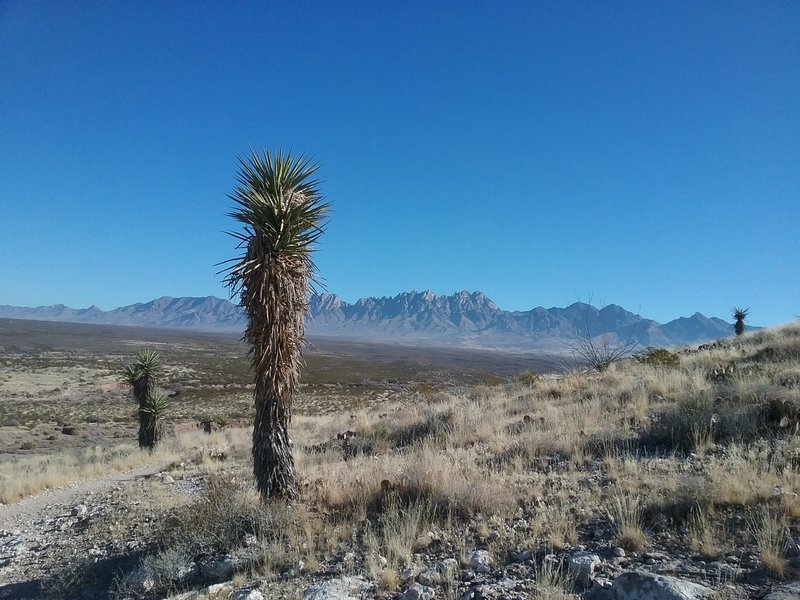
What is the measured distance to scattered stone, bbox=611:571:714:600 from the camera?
3776 mm

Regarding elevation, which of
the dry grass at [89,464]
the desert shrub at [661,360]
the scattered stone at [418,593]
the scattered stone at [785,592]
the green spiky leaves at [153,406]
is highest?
the desert shrub at [661,360]

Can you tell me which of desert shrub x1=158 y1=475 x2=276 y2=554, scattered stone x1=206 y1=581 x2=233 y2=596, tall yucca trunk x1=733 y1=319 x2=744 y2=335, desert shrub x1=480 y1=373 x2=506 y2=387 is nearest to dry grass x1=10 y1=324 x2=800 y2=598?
desert shrub x1=158 y1=475 x2=276 y2=554

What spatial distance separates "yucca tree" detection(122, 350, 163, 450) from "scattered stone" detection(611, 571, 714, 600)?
2130cm

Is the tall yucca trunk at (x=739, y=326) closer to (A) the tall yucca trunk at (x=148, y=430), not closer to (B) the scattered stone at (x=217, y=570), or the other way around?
(A) the tall yucca trunk at (x=148, y=430)

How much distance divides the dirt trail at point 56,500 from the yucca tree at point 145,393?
14.3 feet

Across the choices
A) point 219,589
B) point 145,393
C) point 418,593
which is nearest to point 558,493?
point 418,593

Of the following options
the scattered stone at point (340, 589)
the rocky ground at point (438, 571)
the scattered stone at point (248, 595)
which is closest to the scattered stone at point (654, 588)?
the rocky ground at point (438, 571)

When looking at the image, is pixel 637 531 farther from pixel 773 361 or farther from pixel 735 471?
pixel 773 361

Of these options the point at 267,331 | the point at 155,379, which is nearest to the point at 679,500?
Result: the point at 267,331

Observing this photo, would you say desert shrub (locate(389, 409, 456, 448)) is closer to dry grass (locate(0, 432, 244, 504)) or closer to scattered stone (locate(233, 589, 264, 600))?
dry grass (locate(0, 432, 244, 504))

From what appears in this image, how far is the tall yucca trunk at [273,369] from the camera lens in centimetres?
796

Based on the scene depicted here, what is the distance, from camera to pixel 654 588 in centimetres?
384

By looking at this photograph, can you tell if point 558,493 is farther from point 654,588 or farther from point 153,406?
point 153,406

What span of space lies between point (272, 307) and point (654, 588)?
6239 millimetres
